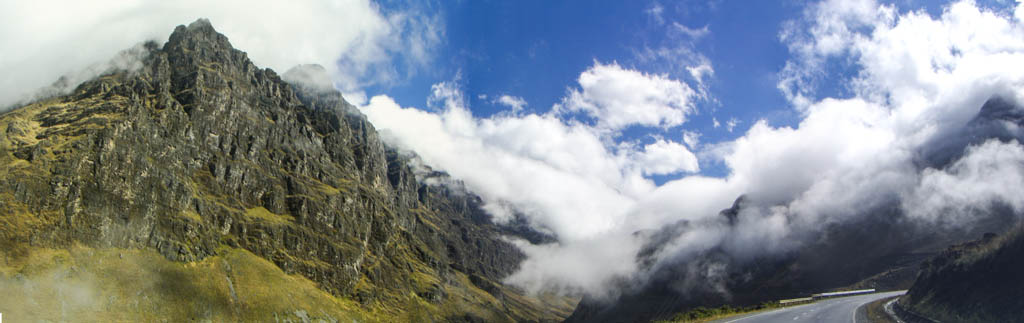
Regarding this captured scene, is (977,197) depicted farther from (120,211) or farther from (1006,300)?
(120,211)

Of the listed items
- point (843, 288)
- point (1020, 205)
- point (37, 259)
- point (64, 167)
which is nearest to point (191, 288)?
point (37, 259)

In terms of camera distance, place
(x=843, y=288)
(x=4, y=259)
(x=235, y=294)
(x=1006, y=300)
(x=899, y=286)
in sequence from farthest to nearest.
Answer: (x=235, y=294)
(x=843, y=288)
(x=899, y=286)
(x=4, y=259)
(x=1006, y=300)

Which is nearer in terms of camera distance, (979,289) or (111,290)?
(979,289)

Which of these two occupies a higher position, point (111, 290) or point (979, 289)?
point (111, 290)

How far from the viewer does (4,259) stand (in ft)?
476

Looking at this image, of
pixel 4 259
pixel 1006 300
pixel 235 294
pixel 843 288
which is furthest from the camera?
pixel 235 294

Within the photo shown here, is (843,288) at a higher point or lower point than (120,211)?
lower

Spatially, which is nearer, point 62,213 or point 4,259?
point 4,259

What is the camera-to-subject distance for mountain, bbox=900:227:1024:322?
52.2m

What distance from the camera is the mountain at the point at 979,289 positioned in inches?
2053

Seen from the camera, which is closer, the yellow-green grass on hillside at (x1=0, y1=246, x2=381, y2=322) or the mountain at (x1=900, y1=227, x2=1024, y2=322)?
the mountain at (x1=900, y1=227, x2=1024, y2=322)

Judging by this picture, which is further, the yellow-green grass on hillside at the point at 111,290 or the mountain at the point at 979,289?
the yellow-green grass on hillside at the point at 111,290

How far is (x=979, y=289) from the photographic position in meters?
60.0

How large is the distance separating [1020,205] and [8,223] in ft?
1053
